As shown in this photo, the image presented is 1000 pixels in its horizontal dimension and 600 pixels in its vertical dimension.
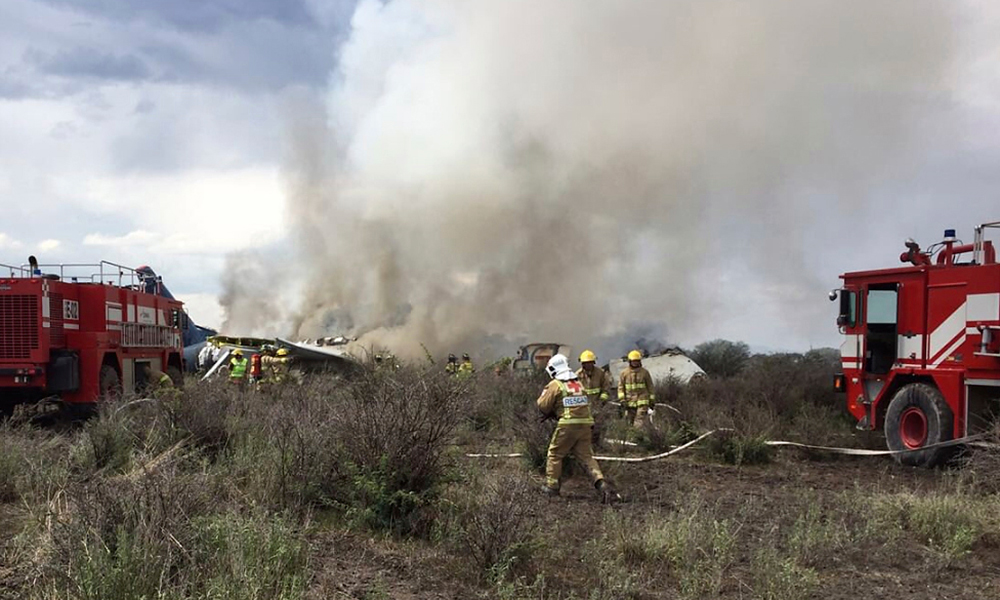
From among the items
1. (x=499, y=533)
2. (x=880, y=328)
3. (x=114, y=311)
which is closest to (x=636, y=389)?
(x=880, y=328)

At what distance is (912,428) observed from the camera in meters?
10.3

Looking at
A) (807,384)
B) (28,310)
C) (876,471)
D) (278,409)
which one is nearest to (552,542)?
(278,409)

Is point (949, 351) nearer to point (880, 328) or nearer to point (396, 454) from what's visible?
point (880, 328)

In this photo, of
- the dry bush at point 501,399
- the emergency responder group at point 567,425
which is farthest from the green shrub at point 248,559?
the dry bush at point 501,399

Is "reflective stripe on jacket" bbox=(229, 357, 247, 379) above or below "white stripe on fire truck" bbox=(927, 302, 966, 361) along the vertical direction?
below

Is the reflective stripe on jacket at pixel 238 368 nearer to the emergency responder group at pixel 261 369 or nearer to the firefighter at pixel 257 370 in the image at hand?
the emergency responder group at pixel 261 369

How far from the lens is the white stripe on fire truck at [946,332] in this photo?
955 cm

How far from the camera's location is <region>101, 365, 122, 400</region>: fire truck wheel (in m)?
12.3

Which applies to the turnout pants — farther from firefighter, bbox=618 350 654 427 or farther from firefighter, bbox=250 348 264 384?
firefighter, bbox=250 348 264 384

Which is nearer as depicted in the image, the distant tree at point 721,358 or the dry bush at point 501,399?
the dry bush at point 501,399

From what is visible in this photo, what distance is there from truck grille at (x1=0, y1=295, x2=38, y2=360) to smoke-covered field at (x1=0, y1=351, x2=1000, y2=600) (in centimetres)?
310

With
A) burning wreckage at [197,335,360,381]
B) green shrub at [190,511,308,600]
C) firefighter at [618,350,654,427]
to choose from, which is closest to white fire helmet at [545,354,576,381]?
green shrub at [190,511,308,600]

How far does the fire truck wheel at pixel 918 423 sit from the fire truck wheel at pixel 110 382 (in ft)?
38.0

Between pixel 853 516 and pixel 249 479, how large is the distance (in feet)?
17.8
